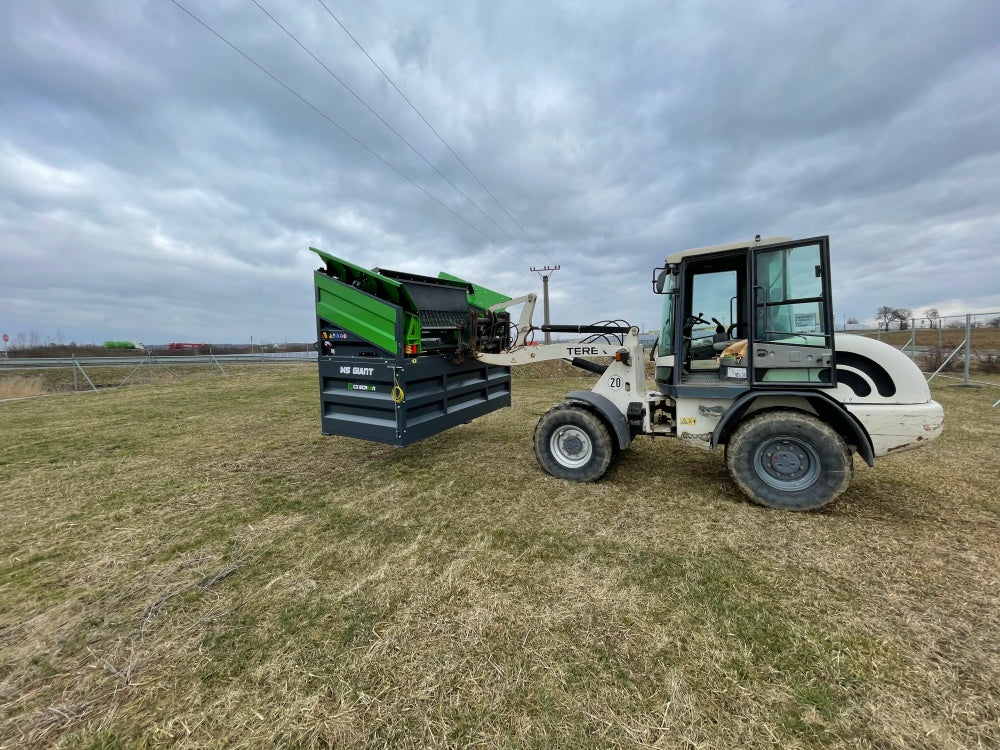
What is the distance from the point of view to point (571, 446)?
14.6ft

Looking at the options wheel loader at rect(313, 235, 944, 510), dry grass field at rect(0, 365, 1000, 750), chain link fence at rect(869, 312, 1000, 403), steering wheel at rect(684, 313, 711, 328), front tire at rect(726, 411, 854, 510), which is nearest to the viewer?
dry grass field at rect(0, 365, 1000, 750)

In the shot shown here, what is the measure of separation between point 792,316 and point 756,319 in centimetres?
31

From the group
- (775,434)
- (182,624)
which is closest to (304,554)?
(182,624)

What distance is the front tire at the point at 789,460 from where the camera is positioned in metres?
3.36

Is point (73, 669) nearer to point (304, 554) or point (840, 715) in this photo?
point (304, 554)

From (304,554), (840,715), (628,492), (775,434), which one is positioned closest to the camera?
(840,715)

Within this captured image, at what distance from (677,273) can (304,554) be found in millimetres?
4308

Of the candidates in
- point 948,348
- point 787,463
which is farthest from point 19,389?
point 948,348

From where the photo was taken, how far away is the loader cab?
356 centimetres

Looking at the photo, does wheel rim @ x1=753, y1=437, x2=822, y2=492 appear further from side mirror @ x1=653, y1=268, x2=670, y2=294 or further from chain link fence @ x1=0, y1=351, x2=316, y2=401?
chain link fence @ x1=0, y1=351, x2=316, y2=401

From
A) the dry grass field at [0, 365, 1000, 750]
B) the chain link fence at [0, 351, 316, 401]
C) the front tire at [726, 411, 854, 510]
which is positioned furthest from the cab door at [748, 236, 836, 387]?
the chain link fence at [0, 351, 316, 401]

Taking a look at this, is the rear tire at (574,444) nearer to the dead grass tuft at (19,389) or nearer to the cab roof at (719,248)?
the cab roof at (719,248)

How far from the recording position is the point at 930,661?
1.89m

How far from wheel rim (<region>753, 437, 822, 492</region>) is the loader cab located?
1.74ft
